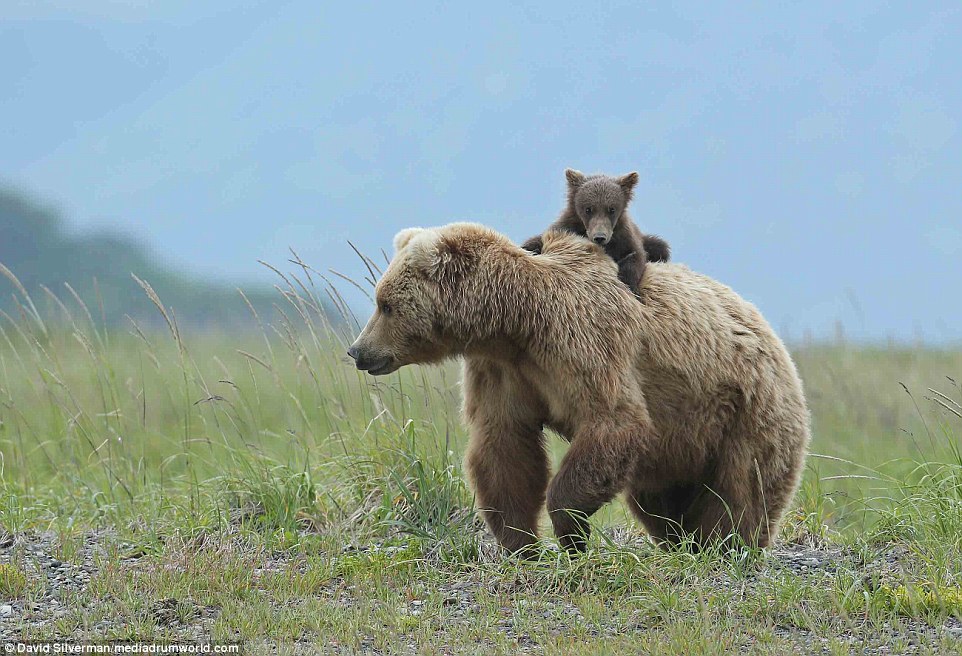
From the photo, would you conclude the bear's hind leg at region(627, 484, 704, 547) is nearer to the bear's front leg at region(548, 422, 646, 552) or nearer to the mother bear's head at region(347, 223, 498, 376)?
the bear's front leg at region(548, 422, 646, 552)

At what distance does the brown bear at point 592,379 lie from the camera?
17.1 ft

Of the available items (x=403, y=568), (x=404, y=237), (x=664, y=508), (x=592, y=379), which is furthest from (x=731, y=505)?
(x=404, y=237)

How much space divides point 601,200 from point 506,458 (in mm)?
1256

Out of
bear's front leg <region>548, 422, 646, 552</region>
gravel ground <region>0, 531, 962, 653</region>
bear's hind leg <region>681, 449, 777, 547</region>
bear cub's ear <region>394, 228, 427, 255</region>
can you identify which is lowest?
gravel ground <region>0, 531, 962, 653</region>

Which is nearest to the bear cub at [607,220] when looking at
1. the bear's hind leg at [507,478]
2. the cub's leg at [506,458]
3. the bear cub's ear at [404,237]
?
the bear cub's ear at [404,237]

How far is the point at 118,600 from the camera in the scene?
4.97m

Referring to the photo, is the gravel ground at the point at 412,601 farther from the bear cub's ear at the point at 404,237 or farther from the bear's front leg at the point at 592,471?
the bear cub's ear at the point at 404,237

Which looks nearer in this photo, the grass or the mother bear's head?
the grass

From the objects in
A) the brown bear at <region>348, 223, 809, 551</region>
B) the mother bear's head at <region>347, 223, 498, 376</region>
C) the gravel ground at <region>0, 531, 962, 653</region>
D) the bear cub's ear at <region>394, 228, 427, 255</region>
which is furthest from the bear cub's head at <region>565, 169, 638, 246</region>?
the gravel ground at <region>0, 531, 962, 653</region>

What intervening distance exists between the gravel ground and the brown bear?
34 cm

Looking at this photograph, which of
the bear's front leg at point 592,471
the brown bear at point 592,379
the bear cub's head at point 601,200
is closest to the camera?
the bear's front leg at point 592,471

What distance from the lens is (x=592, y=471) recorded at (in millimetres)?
5098

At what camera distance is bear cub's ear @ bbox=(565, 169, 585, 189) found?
5734 mm

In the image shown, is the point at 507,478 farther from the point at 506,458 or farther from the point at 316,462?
the point at 316,462
